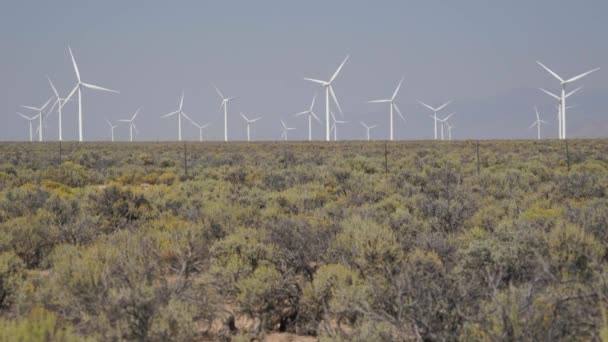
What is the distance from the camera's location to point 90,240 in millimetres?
10367


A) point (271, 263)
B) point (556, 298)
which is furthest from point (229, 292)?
point (556, 298)

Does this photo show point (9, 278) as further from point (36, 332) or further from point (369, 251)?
point (369, 251)

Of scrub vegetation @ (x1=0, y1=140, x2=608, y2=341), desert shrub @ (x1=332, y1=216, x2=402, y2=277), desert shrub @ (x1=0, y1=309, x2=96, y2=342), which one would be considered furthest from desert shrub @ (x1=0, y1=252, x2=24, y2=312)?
desert shrub @ (x1=332, y1=216, x2=402, y2=277)

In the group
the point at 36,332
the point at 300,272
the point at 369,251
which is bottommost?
the point at 300,272

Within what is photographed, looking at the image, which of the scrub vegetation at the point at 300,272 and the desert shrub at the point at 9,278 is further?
the desert shrub at the point at 9,278

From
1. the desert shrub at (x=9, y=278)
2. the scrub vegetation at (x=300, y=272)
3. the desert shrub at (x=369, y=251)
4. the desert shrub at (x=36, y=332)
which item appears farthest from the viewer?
→ the desert shrub at (x=369, y=251)

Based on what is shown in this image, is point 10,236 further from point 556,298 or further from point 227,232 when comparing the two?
point 556,298

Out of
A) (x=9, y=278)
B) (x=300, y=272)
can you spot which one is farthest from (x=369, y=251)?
(x=9, y=278)

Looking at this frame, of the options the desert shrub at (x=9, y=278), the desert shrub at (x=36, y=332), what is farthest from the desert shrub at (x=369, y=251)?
the desert shrub at (x=9, y=278)

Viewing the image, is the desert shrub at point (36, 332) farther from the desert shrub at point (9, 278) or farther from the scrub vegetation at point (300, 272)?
the desert shrub at point (9, 278)

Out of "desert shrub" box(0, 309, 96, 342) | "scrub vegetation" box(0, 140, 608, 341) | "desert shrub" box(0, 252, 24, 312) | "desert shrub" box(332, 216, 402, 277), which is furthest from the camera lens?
"desert shrub" box(332, 216, 402, 277)

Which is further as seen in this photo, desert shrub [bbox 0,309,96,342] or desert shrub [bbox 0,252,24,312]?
desert shrub [bbox 0,252,24,312]

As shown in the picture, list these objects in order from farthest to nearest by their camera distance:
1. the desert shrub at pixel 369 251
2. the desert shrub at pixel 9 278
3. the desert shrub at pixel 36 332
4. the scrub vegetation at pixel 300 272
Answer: the desert shrub at pixel 369 251 → the desert shrub at pixel 9 278 → the scrub vegetation at pixel 300 272 → the desert shrub at pixel 36 332

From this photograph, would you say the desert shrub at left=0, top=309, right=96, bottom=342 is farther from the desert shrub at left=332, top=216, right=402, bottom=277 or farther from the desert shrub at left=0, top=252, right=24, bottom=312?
the desert shrub at left=332, top=216, right=402, bottom=277
